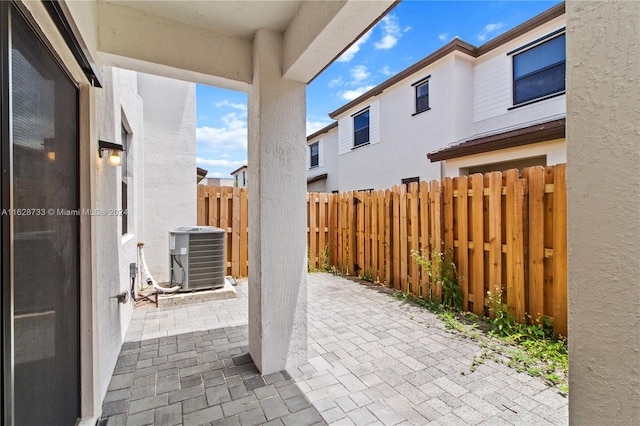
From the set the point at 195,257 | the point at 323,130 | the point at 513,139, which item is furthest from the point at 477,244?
the point at 323,130

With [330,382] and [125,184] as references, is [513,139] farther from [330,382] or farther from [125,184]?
[125,184]

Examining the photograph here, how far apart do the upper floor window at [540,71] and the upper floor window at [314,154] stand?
990 centimetres

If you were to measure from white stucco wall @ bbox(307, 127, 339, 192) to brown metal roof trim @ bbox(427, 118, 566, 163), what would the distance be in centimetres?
698

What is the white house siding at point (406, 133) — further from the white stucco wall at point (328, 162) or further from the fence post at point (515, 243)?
the fence post at point (515, 243)

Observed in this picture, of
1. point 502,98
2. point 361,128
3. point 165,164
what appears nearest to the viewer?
point 165,164

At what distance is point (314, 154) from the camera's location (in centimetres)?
1666

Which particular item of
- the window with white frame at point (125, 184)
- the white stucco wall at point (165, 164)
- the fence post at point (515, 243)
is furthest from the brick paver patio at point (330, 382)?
the white stucco wall at point (165, 164)

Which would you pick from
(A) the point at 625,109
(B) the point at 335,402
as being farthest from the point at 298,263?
(A) the point at 625,109

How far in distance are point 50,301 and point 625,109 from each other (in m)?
2.52

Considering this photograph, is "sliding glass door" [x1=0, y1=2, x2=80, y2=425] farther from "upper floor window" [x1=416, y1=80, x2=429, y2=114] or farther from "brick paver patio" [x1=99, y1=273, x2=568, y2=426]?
"upper floor window" [x1=416, y1=80, x2=429, y2=114]

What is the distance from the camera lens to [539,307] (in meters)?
3.49

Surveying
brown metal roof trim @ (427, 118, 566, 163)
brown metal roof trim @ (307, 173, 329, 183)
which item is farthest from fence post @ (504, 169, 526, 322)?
brown metal roof trim @ (307, 173, 329, 183)

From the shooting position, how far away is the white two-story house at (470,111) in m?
6.86

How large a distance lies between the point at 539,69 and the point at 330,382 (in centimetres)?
872
